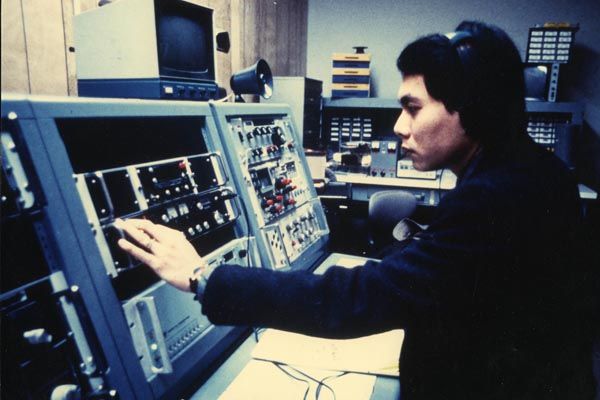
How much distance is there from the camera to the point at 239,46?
2.83m

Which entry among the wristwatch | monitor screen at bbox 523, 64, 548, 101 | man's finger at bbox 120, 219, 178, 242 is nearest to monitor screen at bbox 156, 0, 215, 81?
man's finger at bbox 120, 219, 178, 242

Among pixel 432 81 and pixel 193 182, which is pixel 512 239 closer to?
pixel 432 81

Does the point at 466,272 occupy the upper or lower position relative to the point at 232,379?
upper

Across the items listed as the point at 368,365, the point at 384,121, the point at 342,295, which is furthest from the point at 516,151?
the point at 384,121

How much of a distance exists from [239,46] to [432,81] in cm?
213

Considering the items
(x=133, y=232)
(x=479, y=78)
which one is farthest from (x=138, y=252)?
(x=479, y=78)

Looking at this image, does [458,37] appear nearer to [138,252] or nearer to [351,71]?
[138,252]

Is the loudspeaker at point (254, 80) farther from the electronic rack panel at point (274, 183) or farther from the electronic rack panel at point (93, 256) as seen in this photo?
the electronic rack panel at point (93, 256)

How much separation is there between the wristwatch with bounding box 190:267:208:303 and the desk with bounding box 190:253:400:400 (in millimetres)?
270

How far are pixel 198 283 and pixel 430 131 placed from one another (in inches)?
21.9

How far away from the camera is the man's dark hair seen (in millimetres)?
886

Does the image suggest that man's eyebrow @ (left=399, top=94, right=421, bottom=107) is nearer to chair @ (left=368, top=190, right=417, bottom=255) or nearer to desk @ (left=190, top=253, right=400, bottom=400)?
desk @ (left=190, top=253, right=400, bottom=400)

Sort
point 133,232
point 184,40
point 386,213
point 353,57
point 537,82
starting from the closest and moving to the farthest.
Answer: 1. point 133,232
2. point 184,40
3. point 386,213
4. point 537,82
5. point 353,57

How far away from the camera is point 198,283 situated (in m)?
0.85
